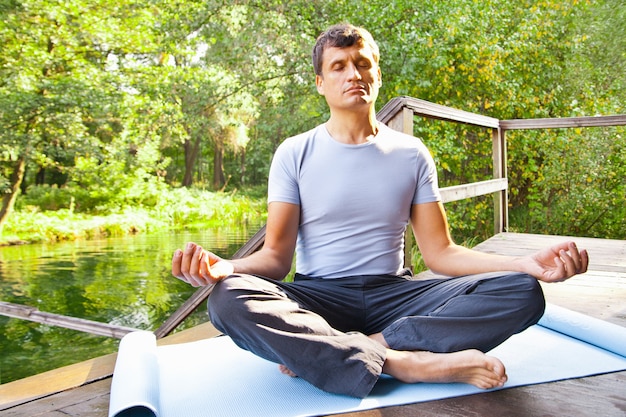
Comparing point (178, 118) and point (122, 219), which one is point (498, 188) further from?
point (122, 219)

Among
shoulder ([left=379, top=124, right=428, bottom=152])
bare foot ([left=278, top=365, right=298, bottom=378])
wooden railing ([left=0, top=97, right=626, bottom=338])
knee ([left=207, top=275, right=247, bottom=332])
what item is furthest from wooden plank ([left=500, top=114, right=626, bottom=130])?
knee ([left=207, top=275, right=247, bottom=332])

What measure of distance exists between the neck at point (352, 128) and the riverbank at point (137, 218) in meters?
9.24

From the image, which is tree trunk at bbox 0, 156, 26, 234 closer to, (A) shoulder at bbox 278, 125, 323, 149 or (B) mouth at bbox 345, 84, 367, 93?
(A) shoulder at bbox 278, 125, 323, 149

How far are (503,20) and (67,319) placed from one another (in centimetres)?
594

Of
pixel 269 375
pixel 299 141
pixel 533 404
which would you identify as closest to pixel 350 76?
pixel 299 141

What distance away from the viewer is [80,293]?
7.39m

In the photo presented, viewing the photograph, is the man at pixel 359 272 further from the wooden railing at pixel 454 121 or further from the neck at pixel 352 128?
the wooden railing at pixel 454 121

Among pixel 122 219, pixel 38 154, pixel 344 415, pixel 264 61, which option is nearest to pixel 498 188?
pixel 344 415

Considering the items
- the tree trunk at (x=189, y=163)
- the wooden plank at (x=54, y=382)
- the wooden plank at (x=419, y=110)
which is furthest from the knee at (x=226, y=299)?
the tree trunk at (x=189, y=163)

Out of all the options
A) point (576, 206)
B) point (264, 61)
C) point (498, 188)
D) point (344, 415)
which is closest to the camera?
point (344, 415)

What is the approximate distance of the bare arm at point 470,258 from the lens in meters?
1.30

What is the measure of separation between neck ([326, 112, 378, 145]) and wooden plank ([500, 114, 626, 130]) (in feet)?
8.45

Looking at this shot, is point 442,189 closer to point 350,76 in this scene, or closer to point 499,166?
point 350,76

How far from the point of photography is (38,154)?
31.7ft
